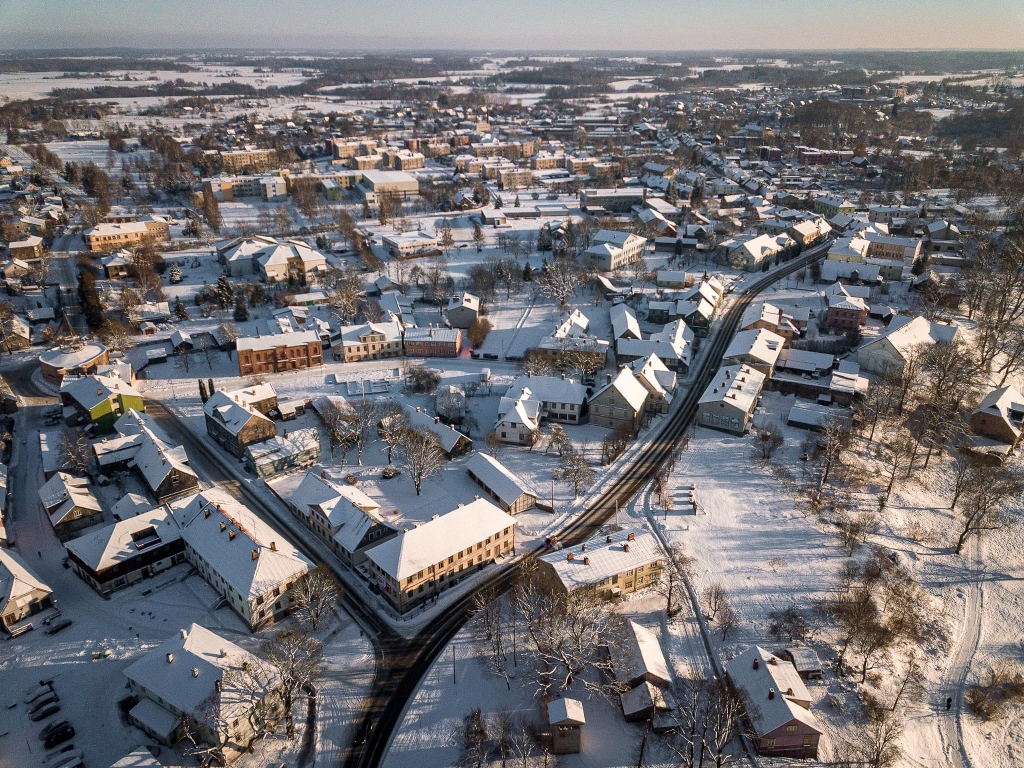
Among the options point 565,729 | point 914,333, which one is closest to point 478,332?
point 914,333

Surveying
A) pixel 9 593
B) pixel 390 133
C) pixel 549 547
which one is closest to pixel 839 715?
pixel 549 547

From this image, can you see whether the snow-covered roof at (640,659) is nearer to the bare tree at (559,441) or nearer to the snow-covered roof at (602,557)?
the snow-covered roof at (602,557)

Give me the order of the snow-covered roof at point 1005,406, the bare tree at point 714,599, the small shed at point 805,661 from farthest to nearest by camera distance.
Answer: the snow-covered roof at point 1005,406 < the bare tree at point 714,599 < the small shed at point 805,661

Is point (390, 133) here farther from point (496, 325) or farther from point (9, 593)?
point (9, 593)

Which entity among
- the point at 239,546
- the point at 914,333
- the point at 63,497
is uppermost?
the point at 914,333

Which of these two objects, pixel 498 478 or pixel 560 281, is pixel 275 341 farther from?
pixel 560 281

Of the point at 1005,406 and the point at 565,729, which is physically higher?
the point at 1005,406

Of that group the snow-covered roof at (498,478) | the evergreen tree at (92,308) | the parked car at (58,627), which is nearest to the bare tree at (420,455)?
the snow-covered roof at (498,478)
